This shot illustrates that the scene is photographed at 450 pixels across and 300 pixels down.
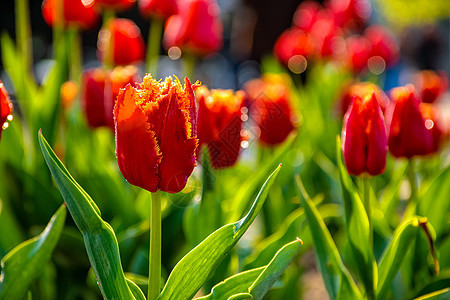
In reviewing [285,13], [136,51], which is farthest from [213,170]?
[285,13]

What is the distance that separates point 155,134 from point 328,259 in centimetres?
47

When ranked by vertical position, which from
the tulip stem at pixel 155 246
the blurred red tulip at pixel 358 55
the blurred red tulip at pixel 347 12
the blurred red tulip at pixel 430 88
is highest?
the blurred red tulip at pixel 347 12

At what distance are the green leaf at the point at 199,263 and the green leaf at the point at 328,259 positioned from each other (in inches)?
9.7

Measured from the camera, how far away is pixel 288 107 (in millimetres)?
1414

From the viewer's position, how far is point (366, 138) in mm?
911

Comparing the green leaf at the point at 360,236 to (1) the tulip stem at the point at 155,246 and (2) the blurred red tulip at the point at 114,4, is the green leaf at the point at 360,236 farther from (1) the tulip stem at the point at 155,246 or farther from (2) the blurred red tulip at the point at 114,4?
(2) the blurred red tulip at the point at 114,4

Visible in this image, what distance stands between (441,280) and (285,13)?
316 centimetres

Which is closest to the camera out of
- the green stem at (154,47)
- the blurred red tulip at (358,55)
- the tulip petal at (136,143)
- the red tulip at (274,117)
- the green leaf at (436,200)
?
the tulip petal at (136,143)

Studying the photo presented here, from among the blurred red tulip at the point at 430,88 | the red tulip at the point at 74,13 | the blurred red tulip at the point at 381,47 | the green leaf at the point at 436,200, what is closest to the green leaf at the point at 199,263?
the green leaf at the point at 436,200

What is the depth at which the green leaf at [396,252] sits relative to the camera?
92 centimetres

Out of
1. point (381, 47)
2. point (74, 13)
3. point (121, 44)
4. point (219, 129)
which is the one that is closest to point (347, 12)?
point (381, 47)

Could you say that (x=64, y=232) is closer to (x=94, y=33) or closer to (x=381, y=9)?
(x=94, y=33)

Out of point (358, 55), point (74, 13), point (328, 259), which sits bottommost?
A: point (328, 259)

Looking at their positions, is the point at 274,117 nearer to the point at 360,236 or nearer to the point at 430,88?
the point at 360,236
